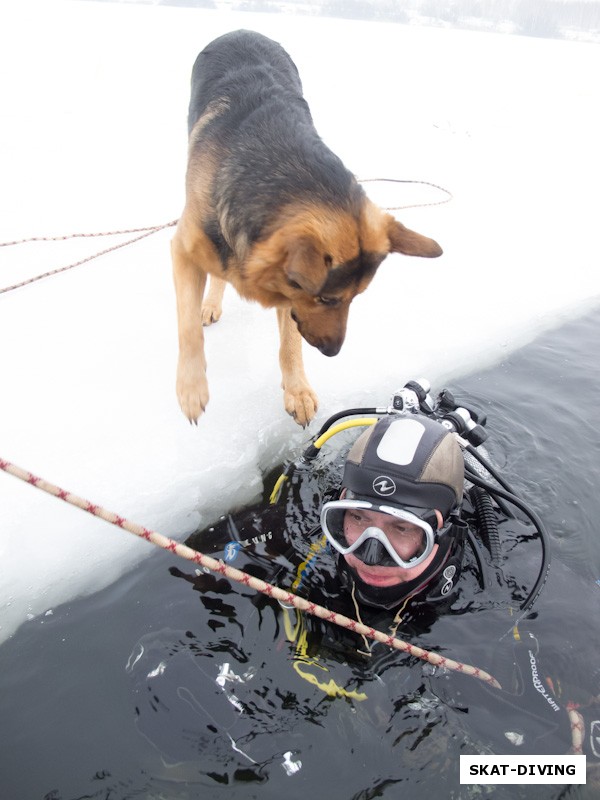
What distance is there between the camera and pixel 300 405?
355cm

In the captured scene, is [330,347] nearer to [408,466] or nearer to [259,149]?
[408,466]

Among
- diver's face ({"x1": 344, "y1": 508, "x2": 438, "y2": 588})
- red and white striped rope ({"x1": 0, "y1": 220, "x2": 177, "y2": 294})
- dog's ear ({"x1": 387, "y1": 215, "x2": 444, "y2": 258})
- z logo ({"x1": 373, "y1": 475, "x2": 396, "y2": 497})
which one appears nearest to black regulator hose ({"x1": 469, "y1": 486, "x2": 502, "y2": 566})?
diver's face ({"x1": 344, "y1": 508, "x2": 438, "y2": 588})

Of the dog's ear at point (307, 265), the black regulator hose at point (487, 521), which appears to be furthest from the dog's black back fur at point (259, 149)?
the black regulator hose at point (487, 521)

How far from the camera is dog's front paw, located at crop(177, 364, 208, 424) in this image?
314 centimetres

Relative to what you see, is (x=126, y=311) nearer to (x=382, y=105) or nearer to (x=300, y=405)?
(x=300, y=405)

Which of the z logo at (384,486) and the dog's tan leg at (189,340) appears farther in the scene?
the dog's tan leg at (189,340)

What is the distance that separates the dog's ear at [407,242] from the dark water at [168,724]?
180cm

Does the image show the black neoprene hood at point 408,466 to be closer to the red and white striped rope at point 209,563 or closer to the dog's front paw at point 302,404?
the red and white striped rope at point 209,563

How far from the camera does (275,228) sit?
2.66m

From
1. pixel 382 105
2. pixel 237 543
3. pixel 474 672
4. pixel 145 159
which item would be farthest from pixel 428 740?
pixel 382 105

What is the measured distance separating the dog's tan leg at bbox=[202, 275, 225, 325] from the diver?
71.6 inches

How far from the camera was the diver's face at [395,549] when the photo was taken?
98.9 inches

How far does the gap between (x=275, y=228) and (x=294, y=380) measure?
46.0 inches

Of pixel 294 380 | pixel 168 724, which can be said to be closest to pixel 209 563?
pixel 168 724
